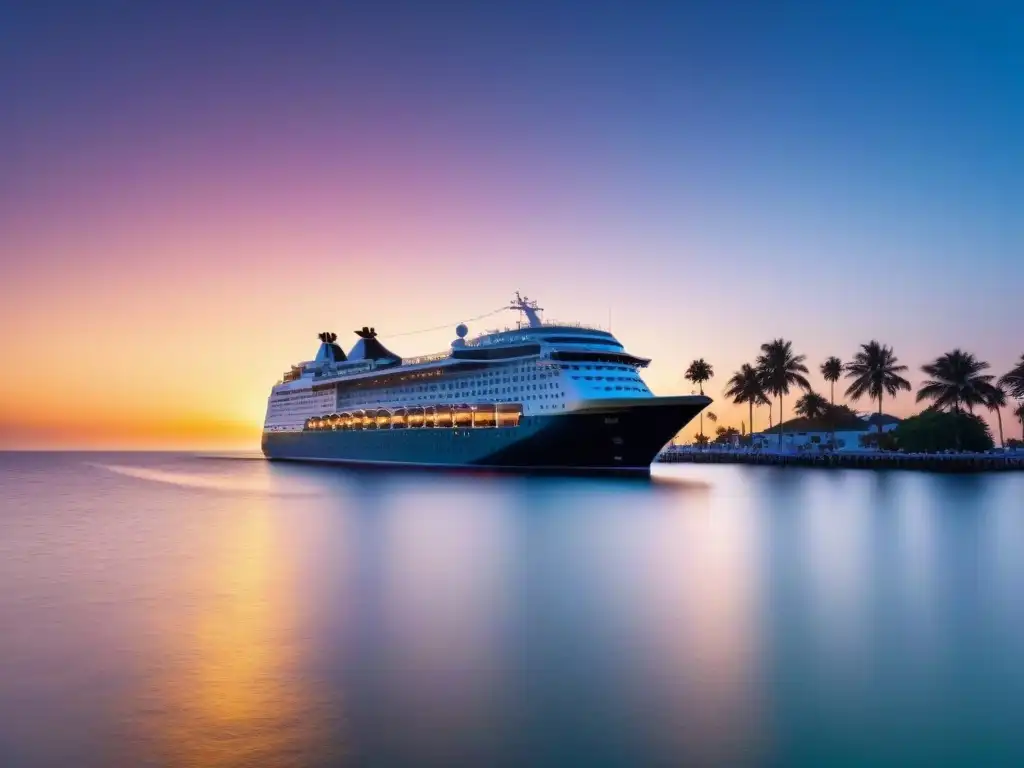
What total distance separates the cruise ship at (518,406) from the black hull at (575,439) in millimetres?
90

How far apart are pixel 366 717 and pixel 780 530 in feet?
83.9

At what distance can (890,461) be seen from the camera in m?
90.2

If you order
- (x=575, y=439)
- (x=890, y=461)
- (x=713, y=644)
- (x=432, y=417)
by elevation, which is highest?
(x=432, y=417)

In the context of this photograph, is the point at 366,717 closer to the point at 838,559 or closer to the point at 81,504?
the point at 838,559

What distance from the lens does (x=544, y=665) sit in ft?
42.6

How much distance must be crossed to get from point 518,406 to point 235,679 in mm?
52032

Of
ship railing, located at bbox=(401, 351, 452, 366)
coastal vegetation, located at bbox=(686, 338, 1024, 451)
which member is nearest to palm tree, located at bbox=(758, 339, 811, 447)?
coastal vegetation, located at bbox=(686, 338, 1024, 451)

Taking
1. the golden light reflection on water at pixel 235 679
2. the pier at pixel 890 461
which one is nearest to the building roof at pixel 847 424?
the pier at pixel 890 461

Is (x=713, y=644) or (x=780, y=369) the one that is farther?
(x=780, y=369)

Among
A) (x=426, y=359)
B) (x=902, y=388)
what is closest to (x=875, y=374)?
(x=902, y=388)

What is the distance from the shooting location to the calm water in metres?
9.68

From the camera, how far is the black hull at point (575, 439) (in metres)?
56.9

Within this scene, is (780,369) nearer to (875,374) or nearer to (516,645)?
(875,374)

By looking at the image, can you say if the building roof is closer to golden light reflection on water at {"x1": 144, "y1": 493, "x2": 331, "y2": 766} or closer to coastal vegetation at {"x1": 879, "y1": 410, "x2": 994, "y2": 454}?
coastal vegetation at {"x1": 879, "y1": 410, "x2": 994, "y2": 454}
